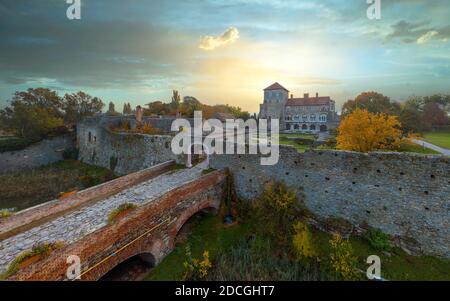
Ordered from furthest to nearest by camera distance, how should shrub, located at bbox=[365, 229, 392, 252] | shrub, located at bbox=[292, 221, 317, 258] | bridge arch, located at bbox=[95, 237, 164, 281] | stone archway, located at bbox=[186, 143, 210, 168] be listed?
1. stone archway, located at bbox=[186, 143, 210, 168]
2. shrub, located at bbox=[365, 229, 392, 252]
3. shrub, located at bbox=[292, 221, 317, 258]
4. bridge arch, located at bbox=[95, 237, 164, 281]

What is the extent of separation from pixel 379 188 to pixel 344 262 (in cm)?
379

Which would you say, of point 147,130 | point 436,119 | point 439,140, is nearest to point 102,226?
point 147,130

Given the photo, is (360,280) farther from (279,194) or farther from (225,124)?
(225,124)

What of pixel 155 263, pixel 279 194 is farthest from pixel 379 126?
pixel 155 263

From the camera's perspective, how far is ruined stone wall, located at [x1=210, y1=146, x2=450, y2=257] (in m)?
8.85

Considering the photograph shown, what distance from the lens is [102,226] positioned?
725cm

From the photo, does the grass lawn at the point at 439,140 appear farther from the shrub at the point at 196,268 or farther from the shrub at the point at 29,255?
the shrub at the point at 29,255

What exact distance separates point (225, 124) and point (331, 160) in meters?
16.6

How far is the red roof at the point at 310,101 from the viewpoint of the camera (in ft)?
148

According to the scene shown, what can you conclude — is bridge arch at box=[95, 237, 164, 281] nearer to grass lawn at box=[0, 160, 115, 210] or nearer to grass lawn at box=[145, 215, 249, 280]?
grass lawn at box=[145, 215, 249, 280]

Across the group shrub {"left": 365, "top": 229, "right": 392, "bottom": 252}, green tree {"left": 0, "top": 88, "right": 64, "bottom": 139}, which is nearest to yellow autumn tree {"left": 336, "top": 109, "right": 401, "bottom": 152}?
shrub {"left": 365, "top": 229, "right": 392, "bottom": 252}

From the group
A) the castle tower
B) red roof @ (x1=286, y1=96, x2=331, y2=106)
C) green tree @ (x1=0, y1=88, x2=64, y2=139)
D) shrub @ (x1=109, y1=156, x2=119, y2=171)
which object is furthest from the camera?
the castle tower

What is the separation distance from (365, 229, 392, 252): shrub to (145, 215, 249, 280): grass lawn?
227 inches

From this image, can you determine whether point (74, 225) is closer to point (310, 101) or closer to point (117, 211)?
point (117, 211)
